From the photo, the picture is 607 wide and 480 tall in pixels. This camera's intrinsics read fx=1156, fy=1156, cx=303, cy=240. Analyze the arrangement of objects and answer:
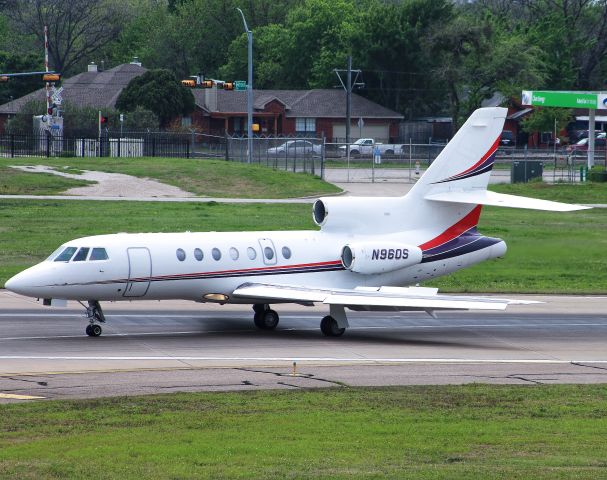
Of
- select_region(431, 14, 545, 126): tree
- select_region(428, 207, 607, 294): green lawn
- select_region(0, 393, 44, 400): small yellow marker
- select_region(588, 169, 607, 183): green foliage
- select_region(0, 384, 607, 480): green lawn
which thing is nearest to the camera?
select_region(0, 384, 607, 480): green lawn

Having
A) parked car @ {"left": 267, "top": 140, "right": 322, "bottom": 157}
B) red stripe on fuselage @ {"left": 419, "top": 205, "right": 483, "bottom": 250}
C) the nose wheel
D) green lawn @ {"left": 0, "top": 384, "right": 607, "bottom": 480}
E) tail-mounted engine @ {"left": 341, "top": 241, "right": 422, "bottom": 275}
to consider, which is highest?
parked car @ {"left": 267, "top": 140, "right": 322, "bottom": 157}

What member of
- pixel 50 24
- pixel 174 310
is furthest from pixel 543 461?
pixel 50 24

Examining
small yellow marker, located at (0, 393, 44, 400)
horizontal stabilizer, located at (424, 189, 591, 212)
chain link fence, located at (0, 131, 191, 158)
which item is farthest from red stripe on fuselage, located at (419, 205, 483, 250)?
chain link fence, located at (0, 131, 191, 158)

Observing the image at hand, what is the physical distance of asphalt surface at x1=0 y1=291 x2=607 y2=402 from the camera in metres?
23.2

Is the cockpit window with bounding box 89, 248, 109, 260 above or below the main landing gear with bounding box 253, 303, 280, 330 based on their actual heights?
above

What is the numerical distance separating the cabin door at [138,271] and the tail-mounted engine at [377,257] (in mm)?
5593

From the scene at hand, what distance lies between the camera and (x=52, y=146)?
83.4 metres

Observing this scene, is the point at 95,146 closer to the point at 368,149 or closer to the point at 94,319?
the point at 368,149

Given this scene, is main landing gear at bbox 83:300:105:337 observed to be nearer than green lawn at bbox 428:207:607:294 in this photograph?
Yes

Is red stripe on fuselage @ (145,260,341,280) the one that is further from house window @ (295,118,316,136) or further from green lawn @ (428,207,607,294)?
house window @ (295,118,316,136)

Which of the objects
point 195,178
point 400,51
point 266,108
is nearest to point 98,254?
point 195,178

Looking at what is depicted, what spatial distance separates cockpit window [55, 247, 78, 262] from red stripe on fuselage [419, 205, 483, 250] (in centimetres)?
977

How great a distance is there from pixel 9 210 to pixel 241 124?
2546 inches

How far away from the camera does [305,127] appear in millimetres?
118000
